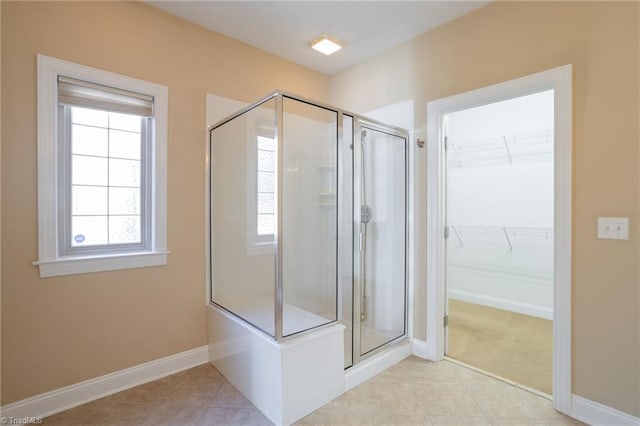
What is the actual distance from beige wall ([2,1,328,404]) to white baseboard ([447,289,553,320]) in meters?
3.02

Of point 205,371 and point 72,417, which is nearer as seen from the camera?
point 72,417

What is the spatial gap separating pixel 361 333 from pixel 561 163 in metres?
1.77

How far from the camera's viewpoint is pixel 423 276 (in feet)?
8.46

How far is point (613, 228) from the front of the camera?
170cm

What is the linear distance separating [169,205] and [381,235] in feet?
5.68

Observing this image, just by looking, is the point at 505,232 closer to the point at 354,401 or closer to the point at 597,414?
the point at 597,414

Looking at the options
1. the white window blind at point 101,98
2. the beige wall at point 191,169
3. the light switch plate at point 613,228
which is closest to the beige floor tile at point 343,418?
the beige wall at point 191,169

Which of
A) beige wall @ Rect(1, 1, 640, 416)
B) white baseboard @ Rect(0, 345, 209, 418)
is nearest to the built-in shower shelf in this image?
beige wall @ Rect(1, 1, 640, 416)

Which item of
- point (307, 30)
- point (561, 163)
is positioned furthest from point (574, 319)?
point (307, 30)

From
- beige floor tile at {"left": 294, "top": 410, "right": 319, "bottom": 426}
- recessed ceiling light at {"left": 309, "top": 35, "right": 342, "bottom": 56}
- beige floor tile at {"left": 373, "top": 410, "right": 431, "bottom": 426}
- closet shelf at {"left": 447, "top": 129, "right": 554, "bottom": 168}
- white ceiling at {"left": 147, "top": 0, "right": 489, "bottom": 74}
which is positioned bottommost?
beige floor tile at {"left": 294, "top": 410, "right": 319, "bottom": 426}

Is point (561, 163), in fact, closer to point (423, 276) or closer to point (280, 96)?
Result: point (423, 276)

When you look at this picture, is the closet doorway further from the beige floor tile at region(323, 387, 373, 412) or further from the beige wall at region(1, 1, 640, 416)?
the beige floor tile at region(323, 387, 373, 412)

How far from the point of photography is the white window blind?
193 centimetres

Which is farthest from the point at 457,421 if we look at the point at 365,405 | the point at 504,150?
the point at 504,150
